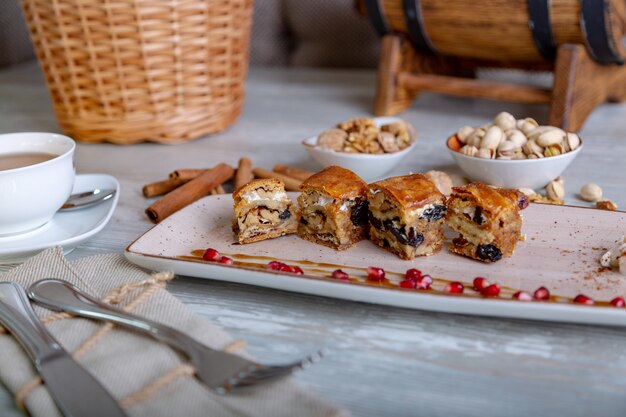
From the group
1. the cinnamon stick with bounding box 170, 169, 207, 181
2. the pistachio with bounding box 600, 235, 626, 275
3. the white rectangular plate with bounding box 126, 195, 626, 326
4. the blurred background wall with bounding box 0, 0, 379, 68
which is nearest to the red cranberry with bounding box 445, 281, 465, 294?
the white rectangular plate with bounding box 126, 195, 626, 326

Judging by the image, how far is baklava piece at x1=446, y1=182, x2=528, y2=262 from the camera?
1.00 metres

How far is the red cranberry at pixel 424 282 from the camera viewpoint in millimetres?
937

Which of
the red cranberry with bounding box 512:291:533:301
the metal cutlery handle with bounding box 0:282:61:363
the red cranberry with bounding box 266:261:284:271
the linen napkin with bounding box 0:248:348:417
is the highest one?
the metal cutlery handle with bounding box 0:282:61:363

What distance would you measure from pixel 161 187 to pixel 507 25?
928 millimetres

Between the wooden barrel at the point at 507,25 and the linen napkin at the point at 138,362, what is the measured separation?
1112 mm

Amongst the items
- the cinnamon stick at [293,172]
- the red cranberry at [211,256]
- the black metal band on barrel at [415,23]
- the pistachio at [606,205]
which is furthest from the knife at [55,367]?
the black metal band on barrel at [415,23]

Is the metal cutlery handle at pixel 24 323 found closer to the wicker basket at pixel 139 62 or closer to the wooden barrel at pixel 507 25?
the wicker basket at pixel 139 62

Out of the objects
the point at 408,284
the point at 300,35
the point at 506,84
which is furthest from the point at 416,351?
the point at 300,35

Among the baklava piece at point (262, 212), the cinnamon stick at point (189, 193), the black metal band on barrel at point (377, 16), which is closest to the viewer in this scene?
the baklava piece at point (262, 212)

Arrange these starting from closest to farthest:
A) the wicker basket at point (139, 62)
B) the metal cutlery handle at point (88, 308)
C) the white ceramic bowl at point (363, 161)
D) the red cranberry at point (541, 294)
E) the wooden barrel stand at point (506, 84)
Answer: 1. the metal cutlery handle at point (88, 308)
2. the red cranberry at point (541, 294)
3. the white ceramic bowl at point (363, 161)
4. the wicker basket at point (139, 62)
5. the wooden barrel stand at point (506, 84)

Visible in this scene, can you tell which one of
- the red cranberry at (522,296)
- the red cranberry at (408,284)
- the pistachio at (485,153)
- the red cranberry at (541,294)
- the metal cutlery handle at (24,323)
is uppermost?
the metal cutlery handle at (24,323)

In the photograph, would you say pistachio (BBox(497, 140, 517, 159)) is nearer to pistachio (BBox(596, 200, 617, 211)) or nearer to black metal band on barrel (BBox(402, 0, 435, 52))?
pistachio (BBox(596, 200, 617, 211))

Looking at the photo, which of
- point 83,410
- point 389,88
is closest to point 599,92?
point 389,88

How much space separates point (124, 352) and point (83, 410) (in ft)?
0.38
